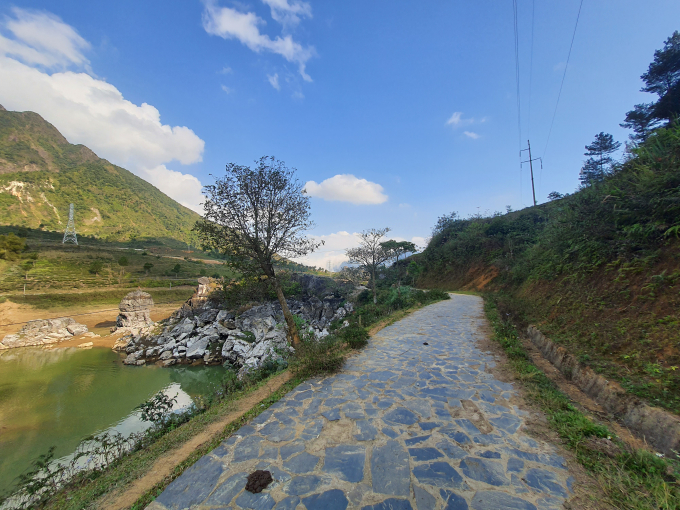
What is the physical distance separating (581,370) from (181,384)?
1484 cm

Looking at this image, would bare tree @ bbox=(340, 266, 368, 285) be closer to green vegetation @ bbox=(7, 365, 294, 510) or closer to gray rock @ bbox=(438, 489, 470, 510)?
green vegetation @ bbox=(7, 365, 294, 510)

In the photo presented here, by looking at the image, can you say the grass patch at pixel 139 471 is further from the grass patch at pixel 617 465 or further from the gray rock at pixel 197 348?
the gray rock at pixel 197 348

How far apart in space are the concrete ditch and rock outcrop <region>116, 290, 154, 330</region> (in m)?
28.7

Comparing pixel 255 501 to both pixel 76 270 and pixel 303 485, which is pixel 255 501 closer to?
pixel 303 485

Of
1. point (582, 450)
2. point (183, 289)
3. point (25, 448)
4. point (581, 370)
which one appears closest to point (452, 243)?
point (581, 370)

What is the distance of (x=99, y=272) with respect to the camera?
134 ft

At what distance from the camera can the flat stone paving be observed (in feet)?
7.09

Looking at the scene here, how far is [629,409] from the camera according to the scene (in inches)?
118

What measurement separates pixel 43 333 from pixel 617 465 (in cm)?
3237

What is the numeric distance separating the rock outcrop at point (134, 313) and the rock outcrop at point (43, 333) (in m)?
2.96

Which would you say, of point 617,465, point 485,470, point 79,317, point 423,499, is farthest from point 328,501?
point 79,317

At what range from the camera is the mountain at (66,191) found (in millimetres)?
77375

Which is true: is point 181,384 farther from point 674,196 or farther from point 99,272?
point 99,272

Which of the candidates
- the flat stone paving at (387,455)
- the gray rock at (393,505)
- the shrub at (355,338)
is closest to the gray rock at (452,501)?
the flat stone paving at (387,455)
